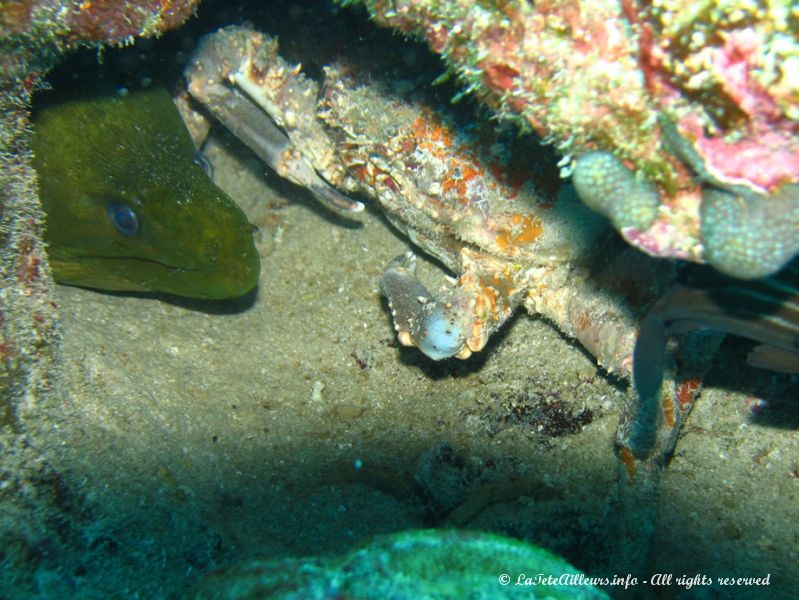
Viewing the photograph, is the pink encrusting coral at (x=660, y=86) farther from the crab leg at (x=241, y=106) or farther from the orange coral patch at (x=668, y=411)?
the crab leg at (x=241, y=106)

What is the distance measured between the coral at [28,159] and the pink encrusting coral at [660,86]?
147 centimetres

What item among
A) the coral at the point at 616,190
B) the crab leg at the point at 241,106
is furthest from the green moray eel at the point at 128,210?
the coral at the point at 616,190

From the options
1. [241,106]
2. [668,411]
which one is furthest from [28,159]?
[668,411]

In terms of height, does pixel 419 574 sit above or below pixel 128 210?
below

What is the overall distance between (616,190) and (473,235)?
1.63 m

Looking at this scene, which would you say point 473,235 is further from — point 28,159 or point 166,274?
point 28,159

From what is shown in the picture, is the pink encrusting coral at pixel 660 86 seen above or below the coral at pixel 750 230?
above

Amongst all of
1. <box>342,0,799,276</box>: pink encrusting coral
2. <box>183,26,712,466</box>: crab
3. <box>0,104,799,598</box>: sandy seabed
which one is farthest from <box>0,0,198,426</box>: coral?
<box>342,0,799,276</box>: pink encrusting coral

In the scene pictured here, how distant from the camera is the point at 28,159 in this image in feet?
8.69

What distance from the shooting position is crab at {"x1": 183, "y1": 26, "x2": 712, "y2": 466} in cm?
306

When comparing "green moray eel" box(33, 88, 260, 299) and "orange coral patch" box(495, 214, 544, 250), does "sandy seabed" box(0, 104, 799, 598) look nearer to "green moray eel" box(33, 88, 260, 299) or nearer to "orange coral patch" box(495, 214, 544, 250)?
"green moray eel" box(33, 88, 260, 299)

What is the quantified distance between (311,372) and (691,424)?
2654 mm

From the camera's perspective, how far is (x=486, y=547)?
5.67ft

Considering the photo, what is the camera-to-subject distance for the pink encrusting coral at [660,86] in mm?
1371
